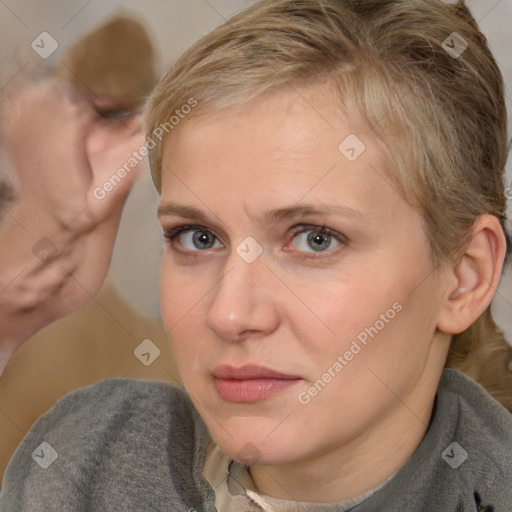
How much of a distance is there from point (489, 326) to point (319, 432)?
0.48 m

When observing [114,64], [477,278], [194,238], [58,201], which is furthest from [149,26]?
[477,278]

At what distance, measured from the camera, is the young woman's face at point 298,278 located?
1148 mm

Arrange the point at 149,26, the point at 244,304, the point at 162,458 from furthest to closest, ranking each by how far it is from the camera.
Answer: the point at 149,26 < the point at 162,458 < the point at 244,304

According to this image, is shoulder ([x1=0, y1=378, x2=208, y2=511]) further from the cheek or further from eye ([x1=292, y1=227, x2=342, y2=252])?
eye ([x1=292, y1=227, x2=342, y2=252])

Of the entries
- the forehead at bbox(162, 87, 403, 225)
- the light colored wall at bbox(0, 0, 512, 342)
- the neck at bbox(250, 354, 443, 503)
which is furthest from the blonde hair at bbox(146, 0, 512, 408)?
the light colored wall at bbox(0, 0, 512, 342)

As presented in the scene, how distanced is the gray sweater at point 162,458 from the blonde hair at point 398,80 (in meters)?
0.28

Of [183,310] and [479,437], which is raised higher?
[183,310]

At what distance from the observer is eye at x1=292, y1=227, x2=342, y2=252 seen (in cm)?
118

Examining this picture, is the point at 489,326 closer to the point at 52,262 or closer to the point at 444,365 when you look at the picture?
the point at 444,365

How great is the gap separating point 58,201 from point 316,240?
0.95 meters

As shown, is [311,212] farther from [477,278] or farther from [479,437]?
[479,437]

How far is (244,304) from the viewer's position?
1144mm

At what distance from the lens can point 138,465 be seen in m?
1.42

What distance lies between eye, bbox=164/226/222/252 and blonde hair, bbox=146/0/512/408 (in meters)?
0.13
